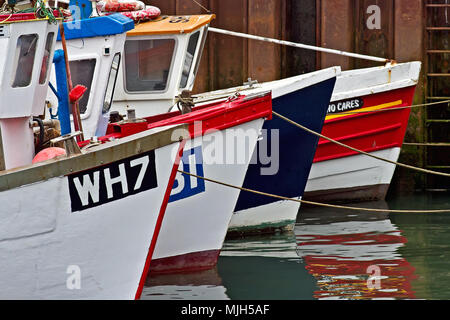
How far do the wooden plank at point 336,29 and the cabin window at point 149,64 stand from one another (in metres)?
2.73

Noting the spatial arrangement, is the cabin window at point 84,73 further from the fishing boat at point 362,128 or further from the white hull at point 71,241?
the white hull at point 71,241

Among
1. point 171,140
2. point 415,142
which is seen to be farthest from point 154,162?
point 415,142

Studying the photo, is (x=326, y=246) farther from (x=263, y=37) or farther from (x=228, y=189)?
(x=263, y=37)

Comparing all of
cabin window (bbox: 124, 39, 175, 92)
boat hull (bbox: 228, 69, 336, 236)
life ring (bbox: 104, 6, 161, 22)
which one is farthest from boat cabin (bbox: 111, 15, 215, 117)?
boat hull (bbox: 228, 69, 336, 236)

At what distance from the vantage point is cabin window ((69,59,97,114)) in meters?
9.21

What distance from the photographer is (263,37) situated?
41.3 feet

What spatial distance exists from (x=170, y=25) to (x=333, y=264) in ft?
11.5

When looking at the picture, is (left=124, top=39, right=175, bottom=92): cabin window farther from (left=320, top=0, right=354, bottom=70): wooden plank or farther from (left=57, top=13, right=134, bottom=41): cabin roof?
(left=320, top=0, right=354, bottom=70): wooden plank

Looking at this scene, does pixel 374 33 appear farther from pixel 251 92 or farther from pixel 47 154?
pixel 47 154

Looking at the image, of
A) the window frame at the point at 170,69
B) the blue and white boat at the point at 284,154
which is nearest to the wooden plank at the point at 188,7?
the window frame at the point at 170,69

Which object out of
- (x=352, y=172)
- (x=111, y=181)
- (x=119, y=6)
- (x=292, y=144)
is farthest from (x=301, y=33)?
(x=111, y=181)

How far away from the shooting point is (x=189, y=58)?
36.0ft

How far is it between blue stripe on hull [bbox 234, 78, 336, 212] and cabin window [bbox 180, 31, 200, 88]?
1556 mm
